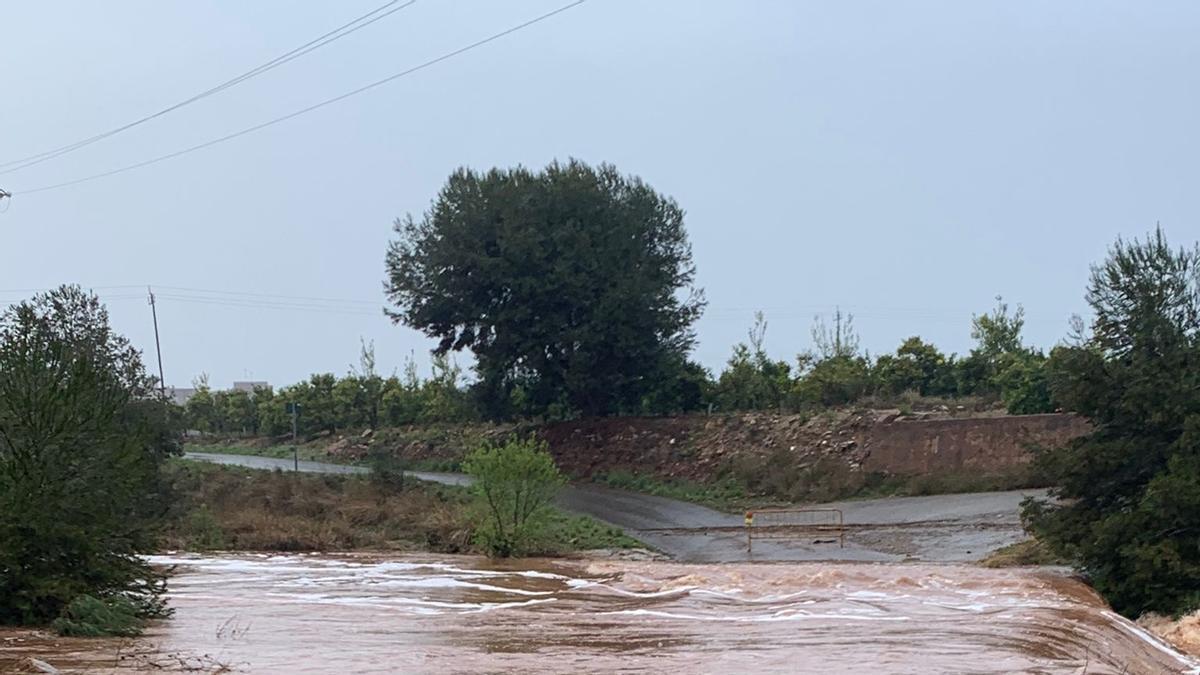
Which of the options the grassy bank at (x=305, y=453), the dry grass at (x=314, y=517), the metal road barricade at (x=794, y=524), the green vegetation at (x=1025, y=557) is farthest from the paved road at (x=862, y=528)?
the grassy bank at (x=305, y=453)

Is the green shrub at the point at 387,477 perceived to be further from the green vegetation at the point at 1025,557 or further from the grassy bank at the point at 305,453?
the green vegetation at the point at 1025,557

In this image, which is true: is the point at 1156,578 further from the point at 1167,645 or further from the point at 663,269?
the point at 663,269

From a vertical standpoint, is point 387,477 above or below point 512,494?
above

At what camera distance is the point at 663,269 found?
61.8 meters

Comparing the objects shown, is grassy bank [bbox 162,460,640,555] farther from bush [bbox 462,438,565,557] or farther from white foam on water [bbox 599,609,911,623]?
white foam on water [bbox 599,609,911,623]

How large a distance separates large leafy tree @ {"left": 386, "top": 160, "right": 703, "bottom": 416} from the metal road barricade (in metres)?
15.5

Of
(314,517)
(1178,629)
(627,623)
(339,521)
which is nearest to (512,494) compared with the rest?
(339,521)

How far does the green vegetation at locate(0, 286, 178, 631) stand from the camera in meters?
18.7

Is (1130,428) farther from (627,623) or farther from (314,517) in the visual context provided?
(314,517)

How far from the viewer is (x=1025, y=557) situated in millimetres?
32062

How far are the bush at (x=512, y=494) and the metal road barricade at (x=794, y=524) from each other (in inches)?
227

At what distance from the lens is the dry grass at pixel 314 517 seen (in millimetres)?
40344

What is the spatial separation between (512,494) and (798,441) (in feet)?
66.7

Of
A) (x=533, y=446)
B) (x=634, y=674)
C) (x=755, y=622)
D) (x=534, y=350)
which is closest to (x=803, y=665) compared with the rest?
(x=634, y=674)
